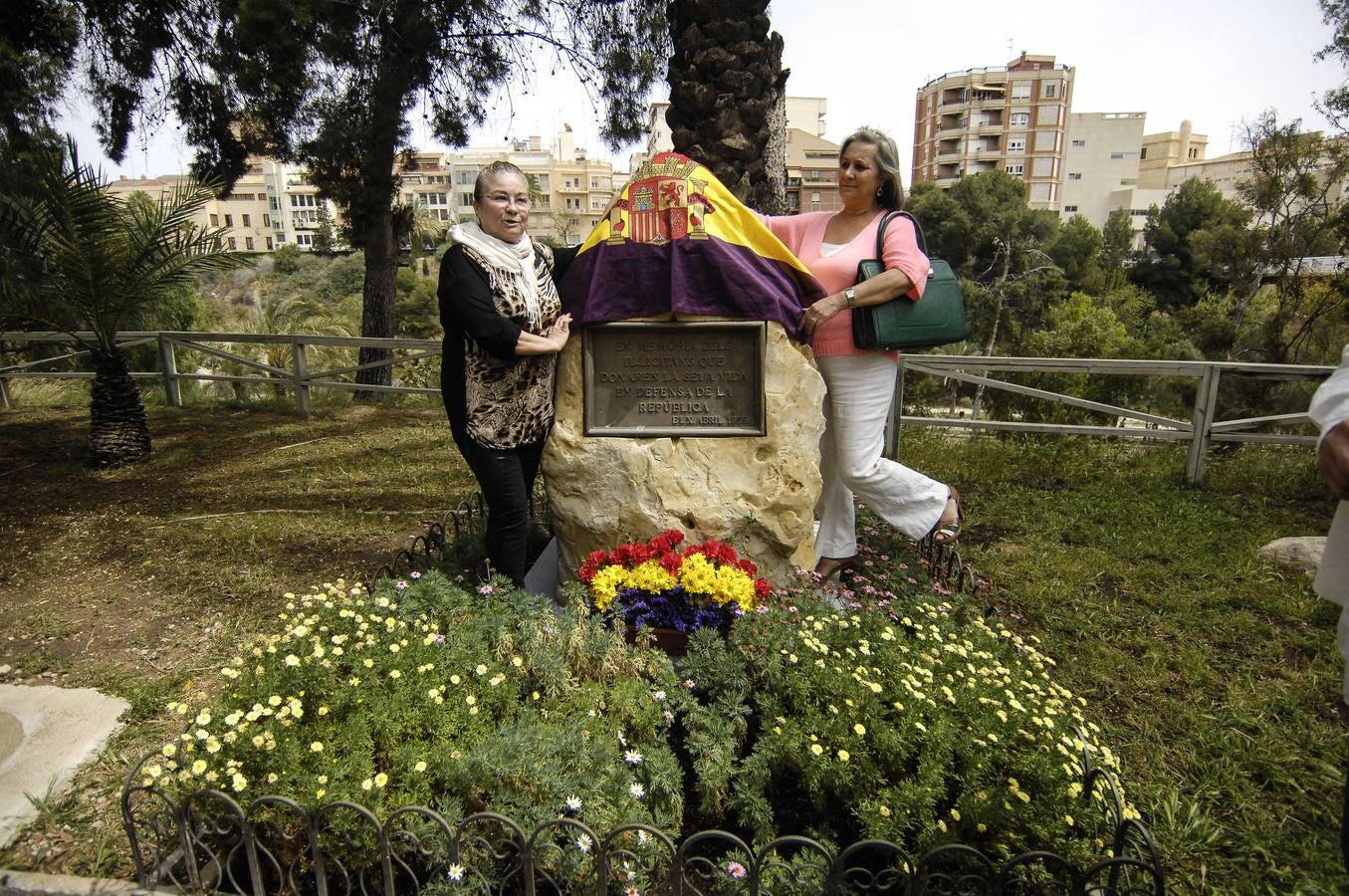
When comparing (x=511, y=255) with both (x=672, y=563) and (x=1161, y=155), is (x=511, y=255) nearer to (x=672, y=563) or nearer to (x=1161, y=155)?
(x=672, y=563)

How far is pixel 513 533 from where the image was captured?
11.8ft

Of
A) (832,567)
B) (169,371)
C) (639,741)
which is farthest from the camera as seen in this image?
(169,371)

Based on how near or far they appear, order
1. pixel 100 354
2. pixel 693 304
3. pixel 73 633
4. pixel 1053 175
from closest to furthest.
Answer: pixel 693 304, pixel 73 633, pixel 100 354, pixel 1053 175

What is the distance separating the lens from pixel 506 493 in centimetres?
347

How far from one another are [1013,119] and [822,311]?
2831 inches

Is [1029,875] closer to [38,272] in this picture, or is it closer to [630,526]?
[630,526]

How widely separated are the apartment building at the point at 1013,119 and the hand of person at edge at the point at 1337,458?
6783 centimetres

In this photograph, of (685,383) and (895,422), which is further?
(895,422)

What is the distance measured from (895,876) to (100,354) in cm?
775

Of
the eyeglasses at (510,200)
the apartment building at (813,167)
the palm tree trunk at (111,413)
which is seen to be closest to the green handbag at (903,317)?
the eyeglasses at (510,200)

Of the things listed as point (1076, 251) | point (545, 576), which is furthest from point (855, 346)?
point (1076, 251)

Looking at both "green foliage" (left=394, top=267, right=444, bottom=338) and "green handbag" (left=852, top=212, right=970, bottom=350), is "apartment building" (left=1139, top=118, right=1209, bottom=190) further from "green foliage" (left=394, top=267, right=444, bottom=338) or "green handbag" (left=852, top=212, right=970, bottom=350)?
"green handbag" (left=852, top=212, right=970, bottom=350)

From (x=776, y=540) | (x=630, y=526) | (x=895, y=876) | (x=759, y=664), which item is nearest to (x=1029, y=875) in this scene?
A: (x=895, y=876)

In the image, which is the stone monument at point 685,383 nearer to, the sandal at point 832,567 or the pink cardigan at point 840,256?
the pink cardigan at point 840,256
